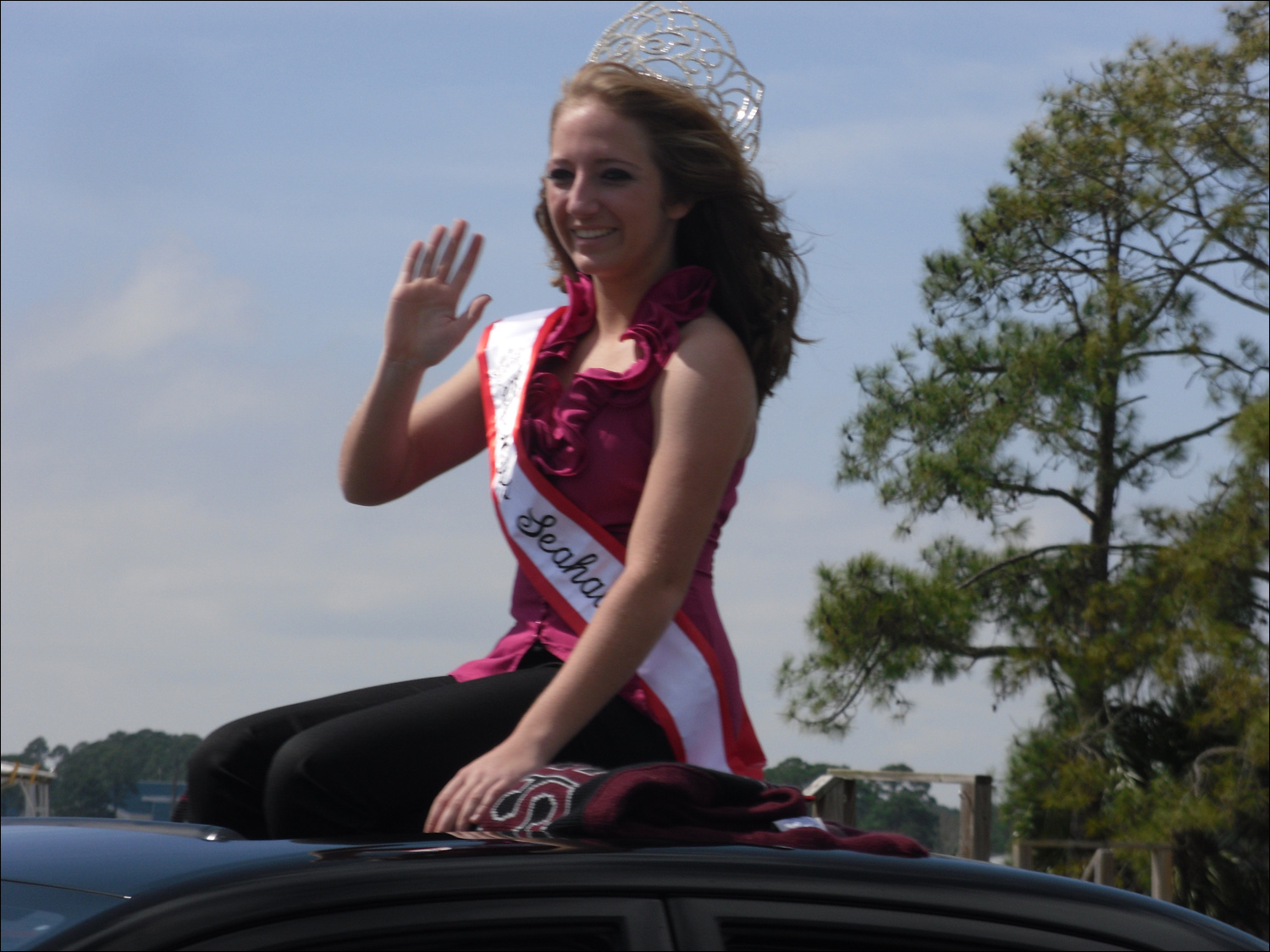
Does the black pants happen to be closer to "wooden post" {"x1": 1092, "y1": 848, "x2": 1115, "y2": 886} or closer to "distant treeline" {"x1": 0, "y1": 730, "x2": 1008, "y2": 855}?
"distant treeline" {"x1": 0, "y1": 730, "x2": 1008, "y2": 855}

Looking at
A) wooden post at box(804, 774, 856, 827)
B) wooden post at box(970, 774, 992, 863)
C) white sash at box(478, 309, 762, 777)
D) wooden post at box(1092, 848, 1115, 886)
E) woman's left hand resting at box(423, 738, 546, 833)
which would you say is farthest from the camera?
wooden post at box(1092, 848, 1115, 886)

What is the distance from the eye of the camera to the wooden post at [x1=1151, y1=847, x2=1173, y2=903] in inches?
469

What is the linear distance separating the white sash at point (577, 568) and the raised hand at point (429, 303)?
0.31 feet

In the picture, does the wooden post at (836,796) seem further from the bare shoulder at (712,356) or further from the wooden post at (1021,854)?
the wooden post at (1021,854)

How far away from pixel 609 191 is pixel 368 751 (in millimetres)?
799

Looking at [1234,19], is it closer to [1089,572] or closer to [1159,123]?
[1159,123]

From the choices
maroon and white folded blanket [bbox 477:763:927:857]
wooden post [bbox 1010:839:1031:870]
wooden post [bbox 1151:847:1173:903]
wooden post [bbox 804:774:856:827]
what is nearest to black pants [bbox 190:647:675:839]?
maroon and white folded blanket [bbox 477:763:927:857]

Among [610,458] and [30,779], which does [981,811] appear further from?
[610,458]

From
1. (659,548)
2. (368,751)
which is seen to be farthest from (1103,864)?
(368,751)

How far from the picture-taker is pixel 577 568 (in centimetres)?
189

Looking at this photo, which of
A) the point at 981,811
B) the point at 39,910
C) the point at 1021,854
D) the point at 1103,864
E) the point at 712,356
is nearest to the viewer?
the point at 39,910

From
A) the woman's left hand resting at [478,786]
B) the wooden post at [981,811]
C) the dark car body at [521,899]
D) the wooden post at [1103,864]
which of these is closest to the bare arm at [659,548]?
the woman's left hand resting at [478,786]

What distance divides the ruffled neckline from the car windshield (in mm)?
860

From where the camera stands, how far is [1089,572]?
14.4 m
